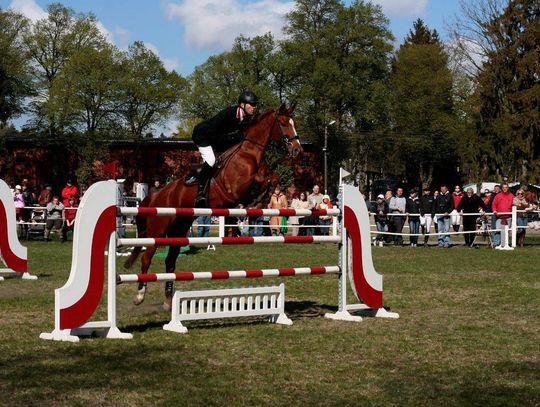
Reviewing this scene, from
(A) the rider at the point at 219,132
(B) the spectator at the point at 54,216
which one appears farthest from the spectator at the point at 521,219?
(A) the rider at the point at 219,132

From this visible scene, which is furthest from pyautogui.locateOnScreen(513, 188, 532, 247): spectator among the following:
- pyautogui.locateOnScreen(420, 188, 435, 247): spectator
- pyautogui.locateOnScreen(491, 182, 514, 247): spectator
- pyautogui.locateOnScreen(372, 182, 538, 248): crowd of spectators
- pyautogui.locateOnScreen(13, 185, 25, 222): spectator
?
pyautogui.locateOnScreen(13, 185, 25, 222): spectator

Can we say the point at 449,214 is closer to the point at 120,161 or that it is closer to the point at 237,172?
the point at 237,172

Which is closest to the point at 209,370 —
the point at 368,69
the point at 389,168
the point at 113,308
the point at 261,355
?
the point at 261,355

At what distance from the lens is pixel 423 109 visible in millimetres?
83375

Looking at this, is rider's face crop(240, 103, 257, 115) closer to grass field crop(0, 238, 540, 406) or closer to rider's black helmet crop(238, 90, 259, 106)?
rider's black helmet crop(238, 90, 259, 106)

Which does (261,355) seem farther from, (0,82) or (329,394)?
(0,82)

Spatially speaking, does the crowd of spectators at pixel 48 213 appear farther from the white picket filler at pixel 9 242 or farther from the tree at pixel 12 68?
the tree at pixel 12 68

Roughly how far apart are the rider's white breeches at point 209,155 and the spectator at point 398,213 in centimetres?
1635

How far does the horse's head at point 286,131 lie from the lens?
10.4 meters

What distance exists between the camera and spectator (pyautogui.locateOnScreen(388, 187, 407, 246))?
26812mm

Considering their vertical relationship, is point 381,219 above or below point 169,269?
above

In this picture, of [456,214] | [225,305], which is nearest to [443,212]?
[456,214]

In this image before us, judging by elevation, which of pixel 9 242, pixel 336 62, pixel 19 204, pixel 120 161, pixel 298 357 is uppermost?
pixel 336 62

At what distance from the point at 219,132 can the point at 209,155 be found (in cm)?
38
